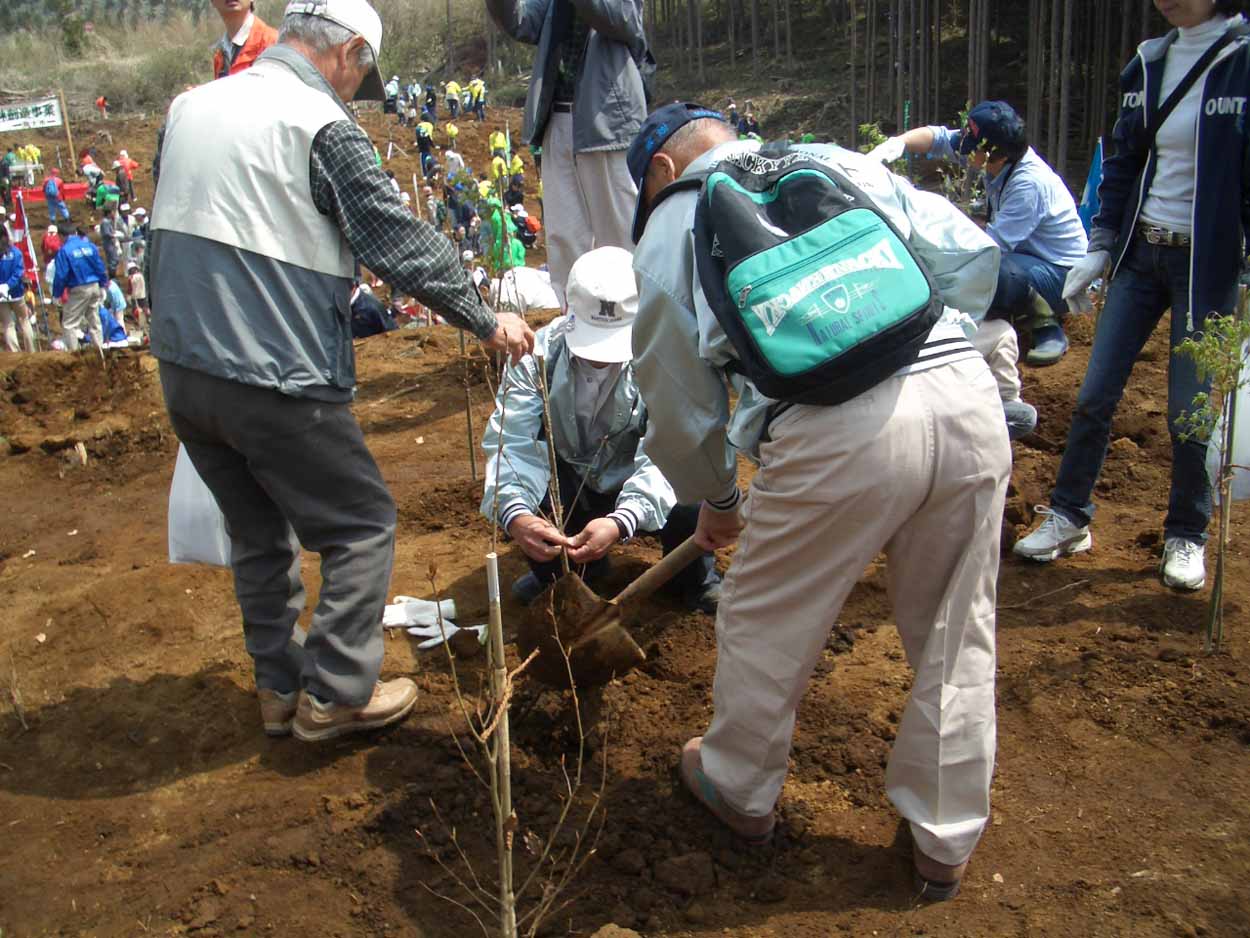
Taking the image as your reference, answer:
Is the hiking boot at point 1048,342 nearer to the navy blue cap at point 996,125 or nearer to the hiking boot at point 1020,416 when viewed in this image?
the hiking boot at point 1020,416

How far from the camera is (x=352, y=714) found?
2.93 m

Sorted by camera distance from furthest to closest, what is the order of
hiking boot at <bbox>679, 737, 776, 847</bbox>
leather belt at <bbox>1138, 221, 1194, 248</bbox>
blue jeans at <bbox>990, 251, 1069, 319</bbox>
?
blue jeans at <bbox>990, 251, 1069, 319</bbox>
leather belt at <bbox>1138, 221, 1194, 248</bbox>
hiking boot at <bbox>679, 737, 776, 847</bbox>

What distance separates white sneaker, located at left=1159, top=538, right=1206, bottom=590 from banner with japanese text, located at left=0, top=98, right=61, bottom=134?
77.9 feet

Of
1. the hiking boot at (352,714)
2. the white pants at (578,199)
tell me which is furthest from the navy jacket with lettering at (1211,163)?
the hiking boot at (352,714)

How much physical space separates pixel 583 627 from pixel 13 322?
49.8ft

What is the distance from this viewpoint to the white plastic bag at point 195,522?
3.26 meters

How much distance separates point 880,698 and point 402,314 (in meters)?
13.6

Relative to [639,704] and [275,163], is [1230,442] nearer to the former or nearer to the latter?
[639,704]

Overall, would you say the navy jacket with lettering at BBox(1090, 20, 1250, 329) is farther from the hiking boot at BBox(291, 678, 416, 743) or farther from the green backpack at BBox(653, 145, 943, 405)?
the hiking boot at BBox(291, 678, 416, 743)

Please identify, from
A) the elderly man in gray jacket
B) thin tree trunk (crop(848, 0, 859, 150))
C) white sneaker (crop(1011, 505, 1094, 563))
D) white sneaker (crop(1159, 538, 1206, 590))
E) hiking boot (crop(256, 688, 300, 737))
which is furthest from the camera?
thin tree trunk (crop(848, 0, 859, 150))

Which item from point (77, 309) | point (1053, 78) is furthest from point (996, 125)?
point (77, 309)

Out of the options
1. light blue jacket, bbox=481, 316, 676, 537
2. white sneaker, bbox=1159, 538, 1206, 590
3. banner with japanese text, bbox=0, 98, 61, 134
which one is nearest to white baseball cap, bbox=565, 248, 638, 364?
light blue jacket, bbox=481, 316, 676, 537

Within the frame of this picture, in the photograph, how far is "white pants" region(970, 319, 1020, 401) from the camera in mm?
4078

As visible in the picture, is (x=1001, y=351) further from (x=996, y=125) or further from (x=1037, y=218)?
(x=996, y=125)
